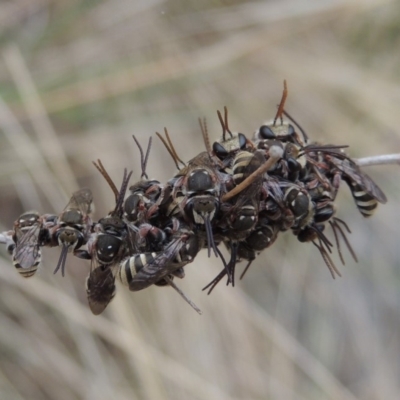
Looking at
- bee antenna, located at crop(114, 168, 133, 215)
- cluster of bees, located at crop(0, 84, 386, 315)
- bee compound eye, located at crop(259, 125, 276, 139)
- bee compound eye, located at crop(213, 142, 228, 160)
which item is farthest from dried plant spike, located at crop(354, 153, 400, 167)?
bee antenna, located at crop(114, 168, 133, 215)

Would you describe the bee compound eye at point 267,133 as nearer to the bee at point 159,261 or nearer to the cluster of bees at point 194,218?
the cluster of bees at point 194,218

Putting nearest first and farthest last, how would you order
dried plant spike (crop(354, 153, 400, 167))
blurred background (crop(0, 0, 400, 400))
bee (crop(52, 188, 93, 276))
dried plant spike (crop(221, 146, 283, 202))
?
dried plant spike (crop(221, 146, 283, 202)), bee (crop(52, 188, 93, 276)), dried plant spike (crop(354, 153, 400, 167)), blurred background (crop(0, 0, 400, 400))

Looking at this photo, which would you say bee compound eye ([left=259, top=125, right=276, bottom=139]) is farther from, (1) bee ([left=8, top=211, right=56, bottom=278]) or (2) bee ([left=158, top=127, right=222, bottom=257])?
(1) bee ([left=8, top=211, right=56, bottom=278])

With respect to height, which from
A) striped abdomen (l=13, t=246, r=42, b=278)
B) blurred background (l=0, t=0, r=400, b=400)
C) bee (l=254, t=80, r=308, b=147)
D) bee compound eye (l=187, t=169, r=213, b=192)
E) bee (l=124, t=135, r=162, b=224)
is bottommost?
blurred background (l=0, t=0, r=400, b=400)

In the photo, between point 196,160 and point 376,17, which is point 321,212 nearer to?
point 196,160

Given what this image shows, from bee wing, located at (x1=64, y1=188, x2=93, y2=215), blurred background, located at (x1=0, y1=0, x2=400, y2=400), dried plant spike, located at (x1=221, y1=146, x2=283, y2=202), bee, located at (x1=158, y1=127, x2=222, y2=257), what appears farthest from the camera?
blurred background, located at (x1=0, y1=0, x2=400, y2=400)

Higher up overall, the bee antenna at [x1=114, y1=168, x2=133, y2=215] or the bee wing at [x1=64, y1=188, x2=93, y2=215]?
the bee antenna at [x1=114, y1=168, x2=133, y2=215]
